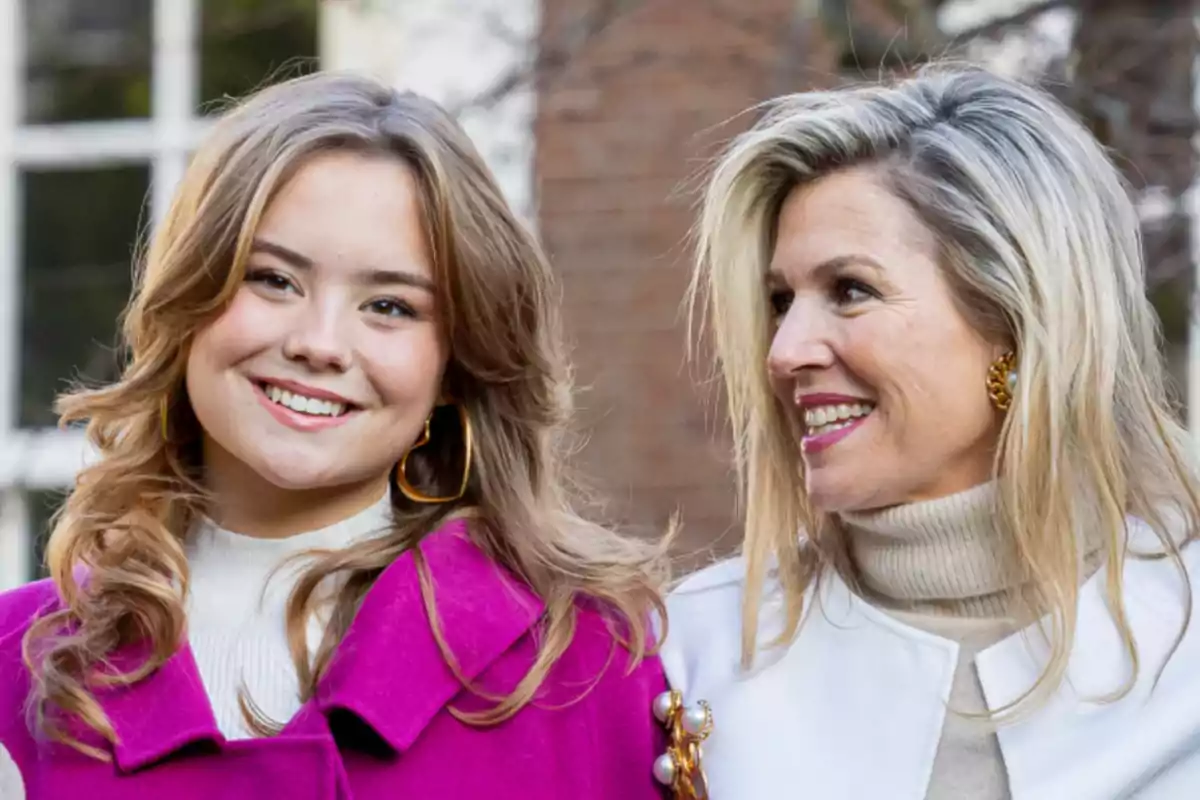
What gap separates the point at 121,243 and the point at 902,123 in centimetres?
340

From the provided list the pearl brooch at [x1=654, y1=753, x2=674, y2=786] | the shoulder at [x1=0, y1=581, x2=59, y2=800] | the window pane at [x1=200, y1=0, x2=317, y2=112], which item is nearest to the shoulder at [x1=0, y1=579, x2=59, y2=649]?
the shoulder at [x1=0, y1=581, x2=59, y2=800]

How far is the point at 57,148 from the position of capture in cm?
573

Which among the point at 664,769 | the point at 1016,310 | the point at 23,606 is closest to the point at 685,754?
the point at 664,769

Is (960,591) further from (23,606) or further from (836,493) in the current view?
(23,606)

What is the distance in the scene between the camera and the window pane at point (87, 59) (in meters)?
5.78

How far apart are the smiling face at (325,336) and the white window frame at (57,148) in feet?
8.72

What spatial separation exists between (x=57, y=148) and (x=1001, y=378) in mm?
3624

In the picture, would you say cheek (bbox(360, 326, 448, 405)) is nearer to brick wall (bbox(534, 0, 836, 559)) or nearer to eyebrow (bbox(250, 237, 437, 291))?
eyebrow (bbox(250, 237, 437, 291))

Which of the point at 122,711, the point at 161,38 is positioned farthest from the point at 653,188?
the point at 122,711

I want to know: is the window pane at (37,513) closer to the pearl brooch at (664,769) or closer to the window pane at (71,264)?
the window pane at (71,264)

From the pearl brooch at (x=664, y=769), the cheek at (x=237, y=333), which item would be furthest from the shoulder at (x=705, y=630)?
the cheek at (x=237, y=333)

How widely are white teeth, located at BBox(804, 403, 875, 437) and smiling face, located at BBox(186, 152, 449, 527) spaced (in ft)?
1.87

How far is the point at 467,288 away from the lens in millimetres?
3012

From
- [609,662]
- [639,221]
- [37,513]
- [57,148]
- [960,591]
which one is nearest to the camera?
[960,591]
